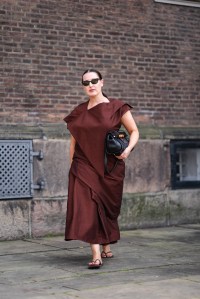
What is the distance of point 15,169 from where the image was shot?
328 inches

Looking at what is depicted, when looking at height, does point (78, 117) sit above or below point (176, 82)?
below

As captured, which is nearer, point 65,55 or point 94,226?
point 94,226

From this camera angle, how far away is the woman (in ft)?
20.3

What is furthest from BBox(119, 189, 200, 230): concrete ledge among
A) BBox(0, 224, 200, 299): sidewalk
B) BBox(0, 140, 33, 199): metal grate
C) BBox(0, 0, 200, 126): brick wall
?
BBox(0, 140, 33, 199): metal grate

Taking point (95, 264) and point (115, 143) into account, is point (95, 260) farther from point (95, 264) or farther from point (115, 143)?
point (115, 143)

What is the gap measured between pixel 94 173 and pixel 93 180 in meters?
0.07

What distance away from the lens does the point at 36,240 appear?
8141mm

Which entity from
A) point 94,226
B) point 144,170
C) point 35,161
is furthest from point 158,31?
point 94,226

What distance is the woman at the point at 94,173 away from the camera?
6180 millimetres

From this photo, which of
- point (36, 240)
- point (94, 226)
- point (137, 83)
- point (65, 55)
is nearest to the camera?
point (94, 226)

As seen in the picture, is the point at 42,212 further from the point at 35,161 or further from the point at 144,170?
the point at 144,170

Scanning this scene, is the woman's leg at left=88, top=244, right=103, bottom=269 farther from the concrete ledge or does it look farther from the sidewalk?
the concrete ledge

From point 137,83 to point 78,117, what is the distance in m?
3.21

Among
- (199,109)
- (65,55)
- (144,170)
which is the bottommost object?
(144,170)
